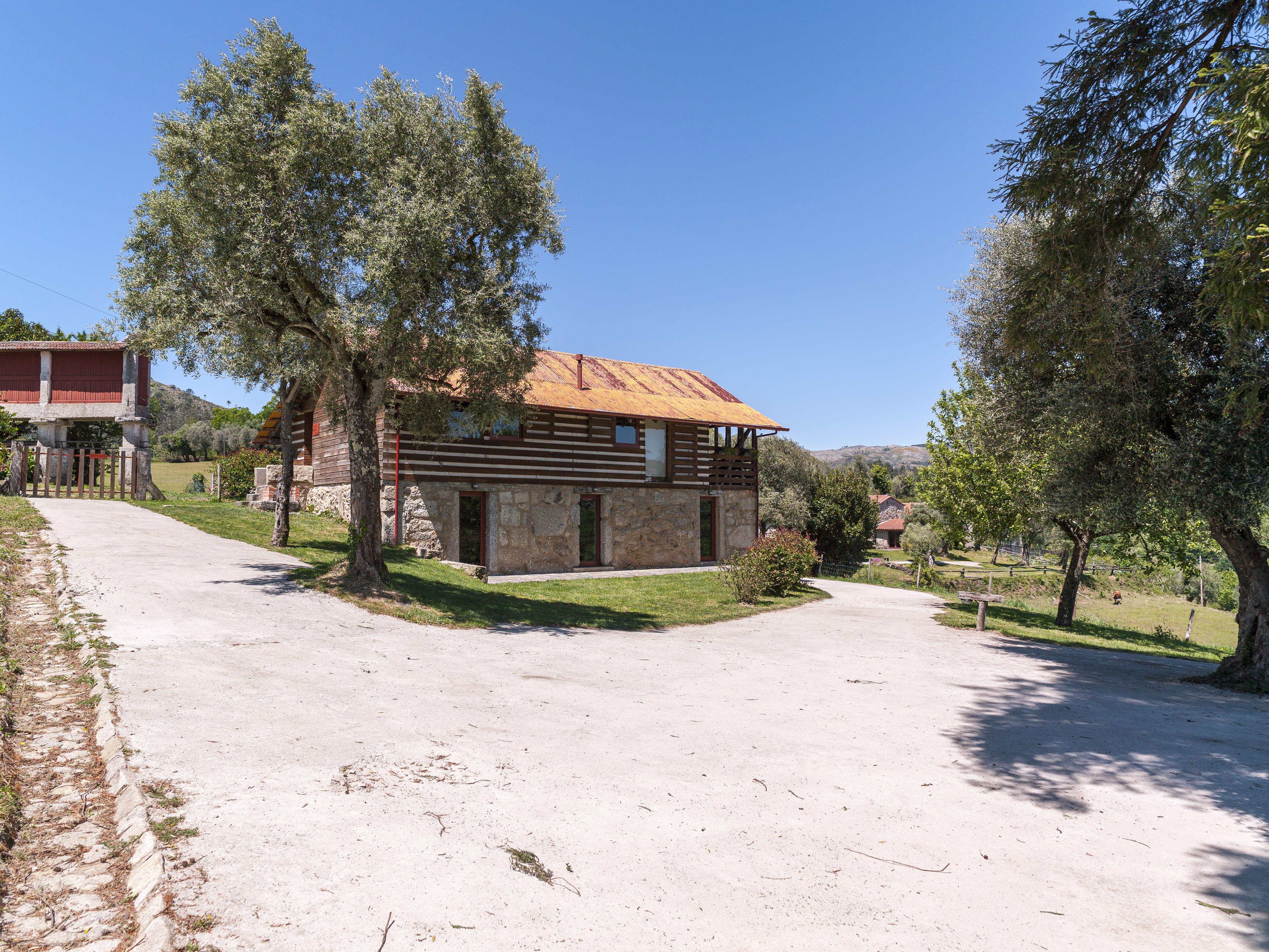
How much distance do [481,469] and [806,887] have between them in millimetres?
19151

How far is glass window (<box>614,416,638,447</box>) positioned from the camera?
25.5 meters

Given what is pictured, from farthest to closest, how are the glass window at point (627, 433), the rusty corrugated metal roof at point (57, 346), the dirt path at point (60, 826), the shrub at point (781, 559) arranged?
the glass window at point (627, 433)
the rusty corrugated metal roof at point (57, 346)
the shrub at point (781, 559)
the dirt path at point (60, 826)

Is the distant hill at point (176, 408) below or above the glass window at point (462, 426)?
above

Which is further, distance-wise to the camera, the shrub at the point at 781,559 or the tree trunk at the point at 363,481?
the shrub at the point at 781,559

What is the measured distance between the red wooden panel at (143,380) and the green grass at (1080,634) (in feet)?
84.6

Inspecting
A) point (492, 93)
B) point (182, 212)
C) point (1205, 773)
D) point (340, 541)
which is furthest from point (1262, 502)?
point (340, 541)

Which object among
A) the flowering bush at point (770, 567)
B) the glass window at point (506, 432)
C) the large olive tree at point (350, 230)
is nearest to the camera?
the large olive tree at point (350, 230)

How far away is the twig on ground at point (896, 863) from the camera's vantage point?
4250 mm

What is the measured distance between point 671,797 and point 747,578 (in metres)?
13.4

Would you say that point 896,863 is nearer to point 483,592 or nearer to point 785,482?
point 483,592

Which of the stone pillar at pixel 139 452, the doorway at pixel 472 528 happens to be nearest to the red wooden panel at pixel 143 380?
the stone pillar at pixel 139 452

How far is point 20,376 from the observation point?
23328mm

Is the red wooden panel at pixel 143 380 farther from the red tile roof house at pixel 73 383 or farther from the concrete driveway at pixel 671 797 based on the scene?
the concrete driveway at pixel 671 797

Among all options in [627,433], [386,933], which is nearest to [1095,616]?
[627,433]
